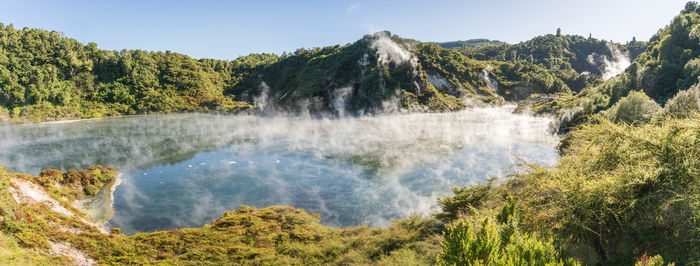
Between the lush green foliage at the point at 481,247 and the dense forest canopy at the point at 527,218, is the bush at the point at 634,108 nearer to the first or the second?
the dense forest canopy at the point at 527,218

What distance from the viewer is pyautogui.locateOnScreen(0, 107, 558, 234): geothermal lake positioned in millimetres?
27269

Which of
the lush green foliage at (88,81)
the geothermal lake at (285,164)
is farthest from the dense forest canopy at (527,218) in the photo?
the lush green foliage at (88,81)

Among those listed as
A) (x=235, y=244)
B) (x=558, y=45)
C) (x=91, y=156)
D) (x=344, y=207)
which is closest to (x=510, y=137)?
(x=344, y=207)

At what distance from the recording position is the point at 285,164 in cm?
4172

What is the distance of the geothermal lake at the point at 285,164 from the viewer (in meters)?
27.3

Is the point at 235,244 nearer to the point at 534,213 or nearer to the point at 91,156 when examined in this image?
the point at 534,213

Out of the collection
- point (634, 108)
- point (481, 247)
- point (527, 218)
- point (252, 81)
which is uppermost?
point (252, 81)

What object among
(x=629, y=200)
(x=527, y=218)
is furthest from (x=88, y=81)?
(x=629, y=200)

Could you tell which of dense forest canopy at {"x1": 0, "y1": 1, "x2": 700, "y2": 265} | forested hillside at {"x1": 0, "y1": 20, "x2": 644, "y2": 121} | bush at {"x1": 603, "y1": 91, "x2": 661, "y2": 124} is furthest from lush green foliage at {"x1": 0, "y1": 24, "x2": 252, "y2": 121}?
bush at {"x1": 603, "y1": 91, "x2": 661, "y2": 124}

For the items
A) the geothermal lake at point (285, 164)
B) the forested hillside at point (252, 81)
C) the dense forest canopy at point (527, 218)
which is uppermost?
the forested hillside at point (252, 81)

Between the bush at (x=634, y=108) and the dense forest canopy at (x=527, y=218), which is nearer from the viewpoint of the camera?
the dense forest canopy at (x=527, y=218)

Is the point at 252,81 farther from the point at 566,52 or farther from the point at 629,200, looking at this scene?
the point at 566,52

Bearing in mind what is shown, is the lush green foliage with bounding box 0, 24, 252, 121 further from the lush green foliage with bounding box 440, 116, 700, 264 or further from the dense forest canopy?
the lush green foliage with bounding box 440, 116, 700, 264

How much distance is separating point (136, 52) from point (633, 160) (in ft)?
580
